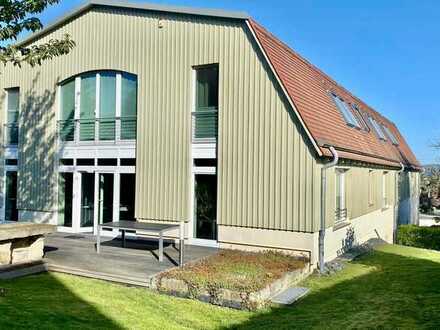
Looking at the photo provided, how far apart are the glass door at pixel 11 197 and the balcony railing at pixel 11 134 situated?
1.17 m

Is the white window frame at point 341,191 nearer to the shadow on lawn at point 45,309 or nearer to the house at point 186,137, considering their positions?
the house at point 186,137

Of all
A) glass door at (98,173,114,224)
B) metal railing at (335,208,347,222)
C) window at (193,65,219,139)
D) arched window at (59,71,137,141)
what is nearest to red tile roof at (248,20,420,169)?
metal railing at (335,208,347,222)

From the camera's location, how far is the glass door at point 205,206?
494 inches

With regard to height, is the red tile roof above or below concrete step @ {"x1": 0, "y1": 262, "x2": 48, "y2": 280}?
above

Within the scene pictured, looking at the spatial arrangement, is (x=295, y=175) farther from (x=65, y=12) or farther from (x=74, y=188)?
(x=65, y=12)

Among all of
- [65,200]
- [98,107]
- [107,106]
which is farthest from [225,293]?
[65,200]

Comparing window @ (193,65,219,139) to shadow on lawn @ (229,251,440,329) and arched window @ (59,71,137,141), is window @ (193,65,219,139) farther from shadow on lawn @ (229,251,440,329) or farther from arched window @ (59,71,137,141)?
shadow on lawn @ (229,251,440,329)

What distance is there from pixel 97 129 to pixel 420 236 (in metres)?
14.9

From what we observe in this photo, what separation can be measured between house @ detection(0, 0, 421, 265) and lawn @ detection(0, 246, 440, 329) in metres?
2.41

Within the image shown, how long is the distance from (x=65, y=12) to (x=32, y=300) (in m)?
11.0

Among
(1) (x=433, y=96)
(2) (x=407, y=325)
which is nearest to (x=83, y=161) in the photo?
(2) (x=407, y=325)

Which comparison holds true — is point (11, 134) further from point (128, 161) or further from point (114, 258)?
point (114, 258)

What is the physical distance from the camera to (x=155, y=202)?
43.3 ft

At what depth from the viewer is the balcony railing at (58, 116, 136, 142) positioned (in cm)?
1400
